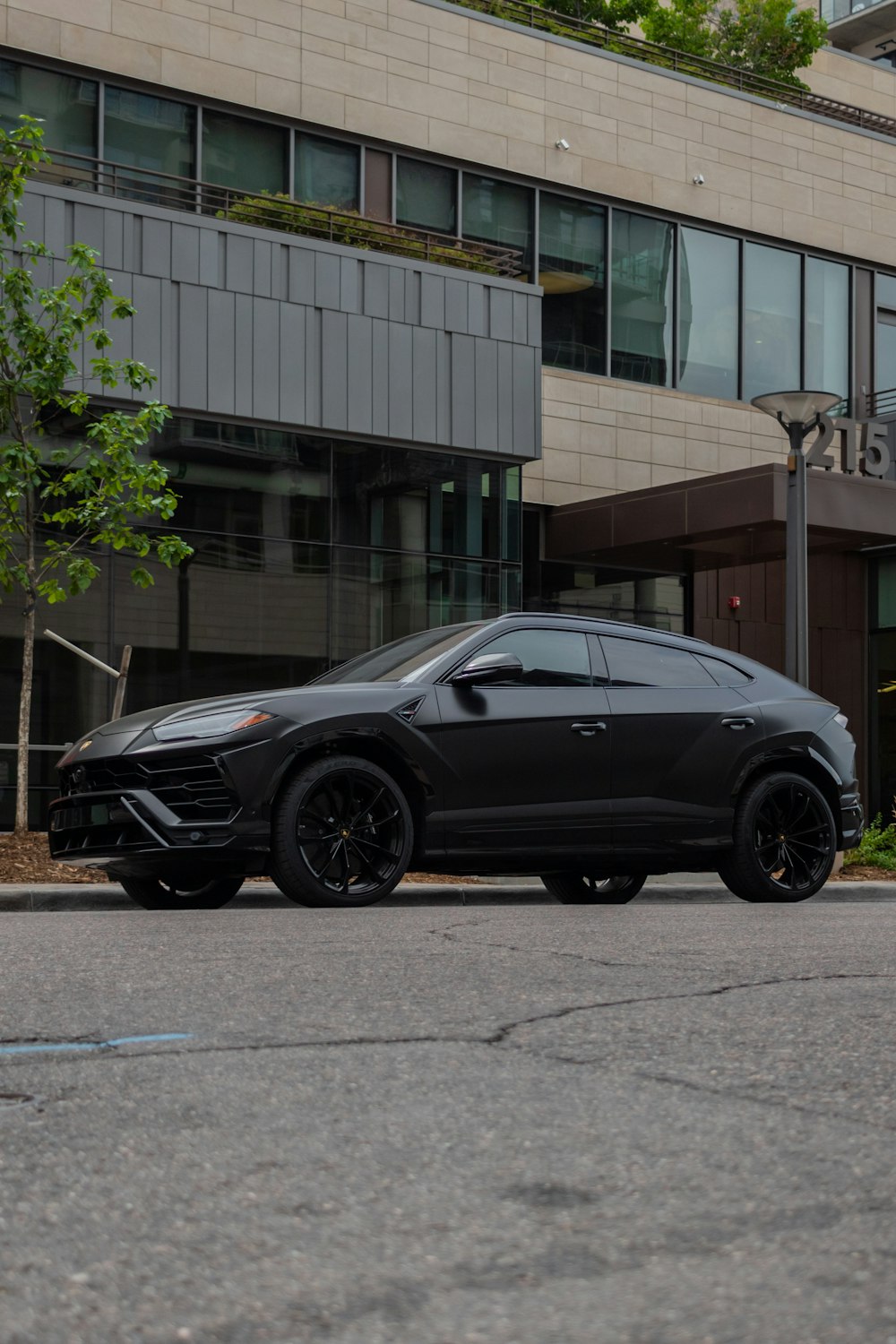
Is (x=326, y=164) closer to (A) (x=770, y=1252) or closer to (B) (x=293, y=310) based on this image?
(B) (x=293, y=310)

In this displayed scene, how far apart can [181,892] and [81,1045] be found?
588 cm

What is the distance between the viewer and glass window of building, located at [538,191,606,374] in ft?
77.6

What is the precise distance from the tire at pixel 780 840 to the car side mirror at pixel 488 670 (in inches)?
71.5

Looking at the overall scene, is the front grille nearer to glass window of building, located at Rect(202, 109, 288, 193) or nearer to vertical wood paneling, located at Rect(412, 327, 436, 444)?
vertical wood paneling, located at Rect(412, 327, 436, 444)

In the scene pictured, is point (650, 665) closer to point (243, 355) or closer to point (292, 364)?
point (243, 355)

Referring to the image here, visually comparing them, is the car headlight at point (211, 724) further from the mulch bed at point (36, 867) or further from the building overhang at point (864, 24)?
the building overhang at point (864, 24)

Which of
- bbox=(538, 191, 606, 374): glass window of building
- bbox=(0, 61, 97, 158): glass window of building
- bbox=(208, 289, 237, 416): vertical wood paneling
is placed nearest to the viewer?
bbox=(208, 289, 237, 416): vertical wood paneling

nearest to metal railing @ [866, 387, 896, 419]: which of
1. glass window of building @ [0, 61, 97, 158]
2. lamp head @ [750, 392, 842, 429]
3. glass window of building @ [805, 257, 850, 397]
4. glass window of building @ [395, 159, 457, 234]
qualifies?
glass window of building @ [805, 257, 850, 397]

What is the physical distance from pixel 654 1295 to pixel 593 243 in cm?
2305

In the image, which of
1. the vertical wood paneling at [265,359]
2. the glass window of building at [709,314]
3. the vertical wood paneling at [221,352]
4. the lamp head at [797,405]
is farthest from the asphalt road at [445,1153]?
the glass window of building at [709,314]

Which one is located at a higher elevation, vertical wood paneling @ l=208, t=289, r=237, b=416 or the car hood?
vertical wood paneling @ l=208, t=289, r=237, b=416

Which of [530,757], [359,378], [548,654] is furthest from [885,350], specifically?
[530,757]

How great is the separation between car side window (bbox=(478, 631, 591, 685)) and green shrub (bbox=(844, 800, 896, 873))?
6.55 m

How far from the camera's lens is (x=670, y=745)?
995 centimetres
